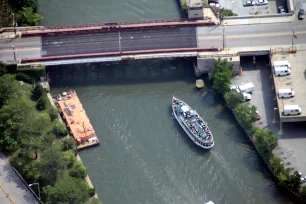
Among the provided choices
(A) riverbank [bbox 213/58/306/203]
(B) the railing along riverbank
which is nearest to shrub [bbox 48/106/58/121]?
(A) riverbank [bbox 213/58/306/203]

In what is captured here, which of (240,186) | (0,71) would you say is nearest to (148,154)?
(240,186)

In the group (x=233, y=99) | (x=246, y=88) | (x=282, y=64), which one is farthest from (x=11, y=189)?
(x=282, y=64)

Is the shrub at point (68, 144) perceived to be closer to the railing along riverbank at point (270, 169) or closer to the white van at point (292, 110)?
the railing along riverbank at point (270, 169)

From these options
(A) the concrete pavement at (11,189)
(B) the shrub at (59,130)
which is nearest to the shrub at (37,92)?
(B) the shrub at (59,130)

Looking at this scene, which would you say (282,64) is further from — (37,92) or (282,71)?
(37,92)

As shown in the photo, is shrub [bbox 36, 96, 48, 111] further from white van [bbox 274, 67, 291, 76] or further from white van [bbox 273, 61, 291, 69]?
white van [bbox 273, 61, 291, 69]

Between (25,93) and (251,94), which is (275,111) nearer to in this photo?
(251,94)
